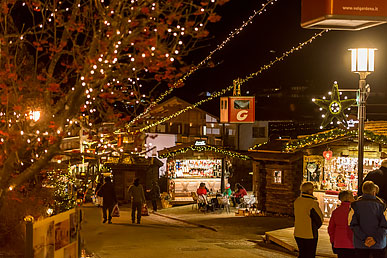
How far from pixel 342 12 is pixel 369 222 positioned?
3.20 meters

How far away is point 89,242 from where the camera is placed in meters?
16.7

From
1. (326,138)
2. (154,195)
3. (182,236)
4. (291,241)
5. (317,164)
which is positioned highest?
(326,138)

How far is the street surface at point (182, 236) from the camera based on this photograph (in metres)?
14.6

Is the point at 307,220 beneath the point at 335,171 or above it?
beneath

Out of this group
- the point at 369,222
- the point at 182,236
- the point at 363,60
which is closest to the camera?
the point at 369,222

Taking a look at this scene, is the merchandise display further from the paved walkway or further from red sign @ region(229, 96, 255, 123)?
red sign @ region(229, 96, 255, 123)

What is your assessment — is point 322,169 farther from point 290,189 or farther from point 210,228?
point 210,228

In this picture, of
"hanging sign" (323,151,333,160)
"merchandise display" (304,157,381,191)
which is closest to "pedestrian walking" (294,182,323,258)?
"merchandise display" (304,157,381,191)

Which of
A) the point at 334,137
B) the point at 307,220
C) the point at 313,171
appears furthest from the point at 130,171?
the point at 307,220

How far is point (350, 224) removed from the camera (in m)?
8.68

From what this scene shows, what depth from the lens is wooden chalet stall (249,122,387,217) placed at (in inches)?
750

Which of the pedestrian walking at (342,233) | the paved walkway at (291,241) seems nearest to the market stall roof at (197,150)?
the paved walkway at (291,241)

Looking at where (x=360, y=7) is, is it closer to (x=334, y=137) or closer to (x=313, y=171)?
(x=334, y=137)

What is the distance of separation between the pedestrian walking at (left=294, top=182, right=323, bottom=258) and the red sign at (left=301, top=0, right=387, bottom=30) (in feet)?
9.92
